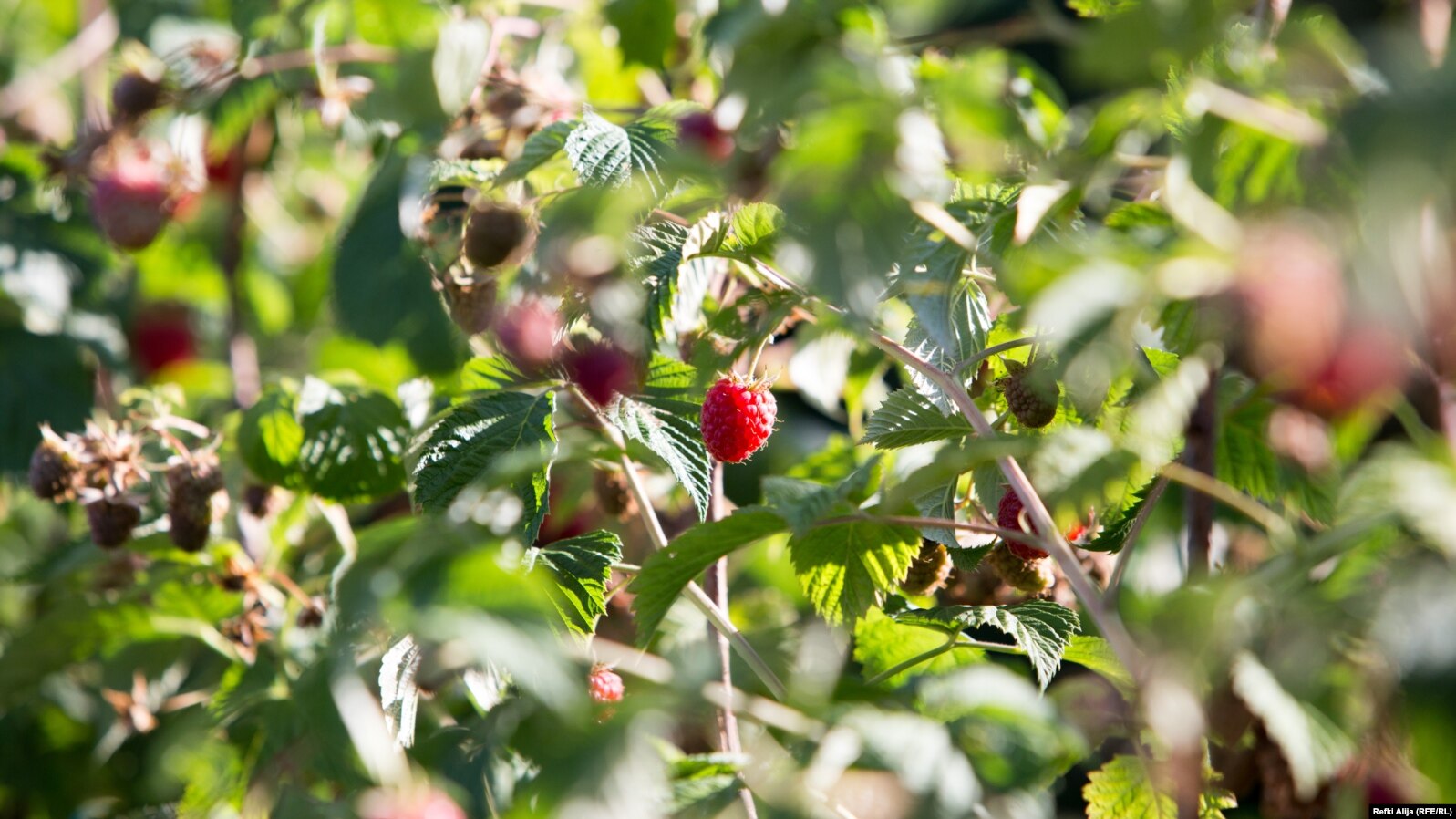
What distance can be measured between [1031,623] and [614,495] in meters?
0.37

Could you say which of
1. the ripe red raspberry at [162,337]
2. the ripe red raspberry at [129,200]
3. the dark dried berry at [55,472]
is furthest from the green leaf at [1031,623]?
the ripe red raspberry at [162,337]

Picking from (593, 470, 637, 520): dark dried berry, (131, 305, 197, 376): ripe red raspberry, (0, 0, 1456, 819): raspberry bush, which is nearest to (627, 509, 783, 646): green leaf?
(0, 0, 1456, 819): raspberry bush

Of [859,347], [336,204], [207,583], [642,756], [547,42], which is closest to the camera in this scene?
[642,756]

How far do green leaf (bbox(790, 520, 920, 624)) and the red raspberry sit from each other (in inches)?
3.3

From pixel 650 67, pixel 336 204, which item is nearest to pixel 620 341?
pixel 650 67

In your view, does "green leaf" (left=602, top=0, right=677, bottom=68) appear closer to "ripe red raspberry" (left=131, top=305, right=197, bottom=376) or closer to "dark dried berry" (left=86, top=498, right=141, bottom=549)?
"dark dried berry" (left=86, top=498, right=141, bottom=549)

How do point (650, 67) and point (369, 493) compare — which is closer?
point (369, 493)

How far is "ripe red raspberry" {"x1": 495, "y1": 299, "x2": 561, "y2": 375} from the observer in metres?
0.76

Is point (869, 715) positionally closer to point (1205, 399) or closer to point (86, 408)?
point (1205, 399)

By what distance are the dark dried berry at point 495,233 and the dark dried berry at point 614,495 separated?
0.65 feet

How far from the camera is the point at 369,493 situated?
917 millimetres

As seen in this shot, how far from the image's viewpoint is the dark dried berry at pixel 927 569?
0.73 m

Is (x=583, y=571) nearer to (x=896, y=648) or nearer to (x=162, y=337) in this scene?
(x=896, y=648)

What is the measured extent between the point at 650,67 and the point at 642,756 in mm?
787
